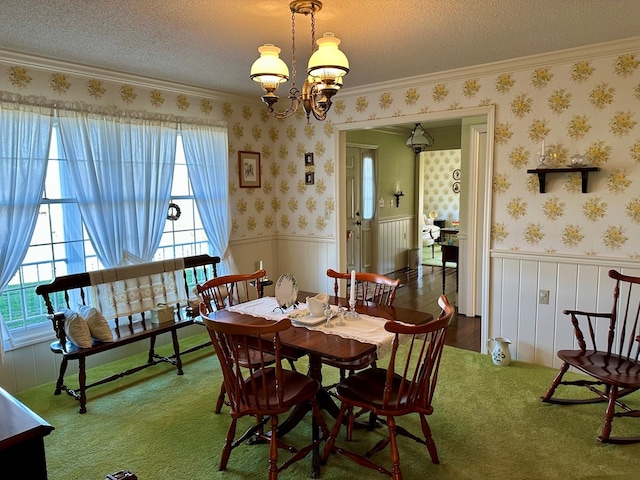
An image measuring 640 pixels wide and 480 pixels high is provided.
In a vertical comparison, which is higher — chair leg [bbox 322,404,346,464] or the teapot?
the teapot

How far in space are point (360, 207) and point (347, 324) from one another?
4.41m

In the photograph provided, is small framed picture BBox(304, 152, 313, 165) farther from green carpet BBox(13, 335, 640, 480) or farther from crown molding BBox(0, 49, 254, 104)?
green carpet BBox(13, 335, 640, 480)

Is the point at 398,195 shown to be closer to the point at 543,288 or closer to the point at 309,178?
the point at 309,178

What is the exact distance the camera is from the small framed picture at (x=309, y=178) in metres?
4.77

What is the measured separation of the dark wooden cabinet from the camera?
1175 mm

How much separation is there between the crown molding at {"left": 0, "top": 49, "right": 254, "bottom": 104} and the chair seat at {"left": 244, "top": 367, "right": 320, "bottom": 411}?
2694mm

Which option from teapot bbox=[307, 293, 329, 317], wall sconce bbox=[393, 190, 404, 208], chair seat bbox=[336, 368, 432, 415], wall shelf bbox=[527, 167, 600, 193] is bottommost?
chair seat bbox=[336, 368, 432, 415]

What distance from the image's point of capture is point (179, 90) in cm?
404

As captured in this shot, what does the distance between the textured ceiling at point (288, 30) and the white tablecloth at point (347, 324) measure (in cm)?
171

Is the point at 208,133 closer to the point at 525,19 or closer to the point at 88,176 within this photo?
the point at 88,176

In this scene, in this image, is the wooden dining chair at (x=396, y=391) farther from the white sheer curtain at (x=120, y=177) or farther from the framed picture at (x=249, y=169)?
the framed picture at (x=249, y=169)

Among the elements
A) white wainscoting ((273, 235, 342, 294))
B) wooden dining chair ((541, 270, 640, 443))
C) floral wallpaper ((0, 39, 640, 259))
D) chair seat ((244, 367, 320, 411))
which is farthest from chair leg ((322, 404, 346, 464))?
white wainscoting ((273, 235, 342, 294))

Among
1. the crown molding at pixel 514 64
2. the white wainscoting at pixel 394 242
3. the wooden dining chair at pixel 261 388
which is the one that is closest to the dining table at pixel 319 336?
the wooden dining chair at pixel 261 388

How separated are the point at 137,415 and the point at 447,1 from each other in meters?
3.10
